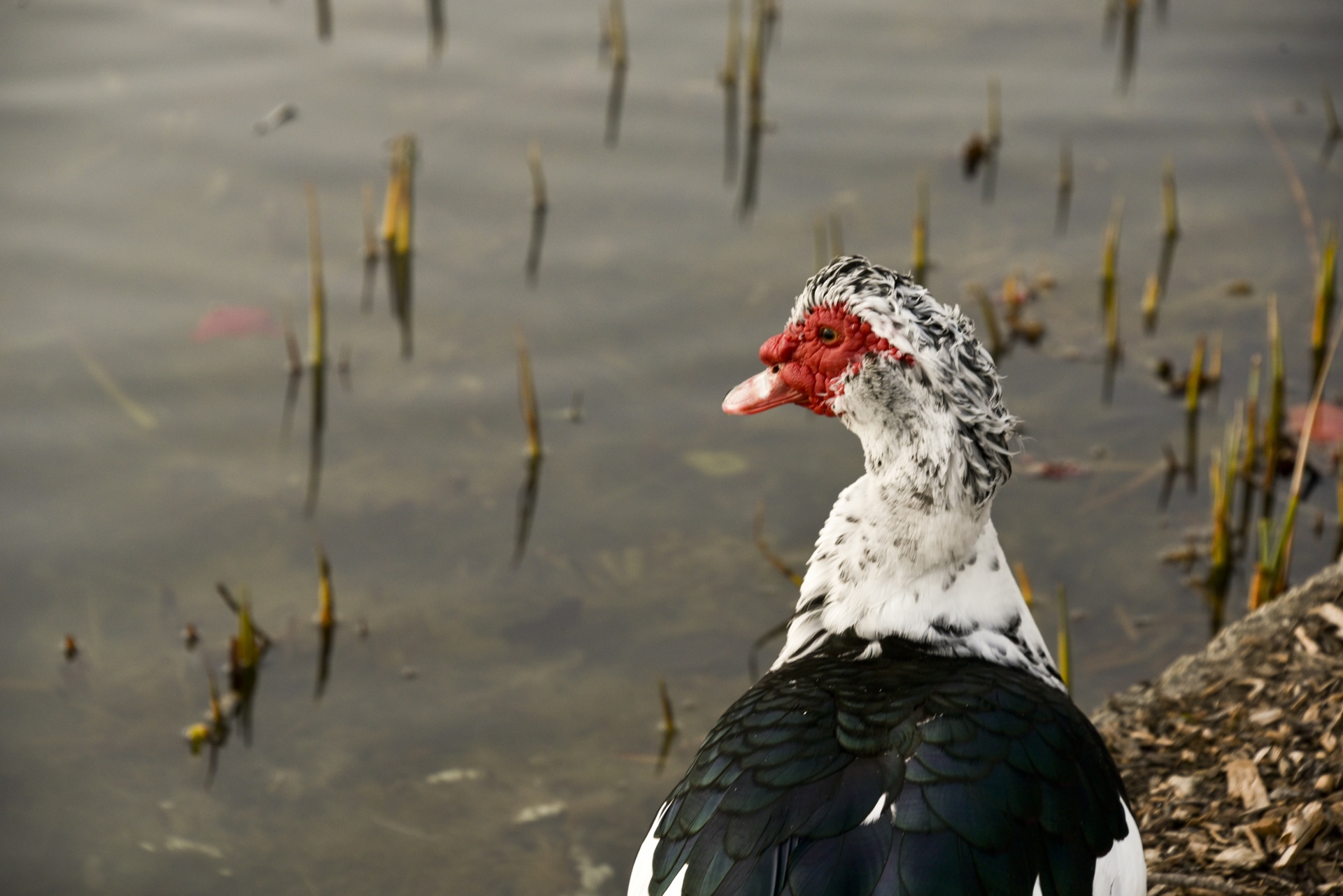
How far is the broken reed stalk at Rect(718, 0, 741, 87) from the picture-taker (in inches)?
266

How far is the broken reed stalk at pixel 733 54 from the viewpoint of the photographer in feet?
22.2

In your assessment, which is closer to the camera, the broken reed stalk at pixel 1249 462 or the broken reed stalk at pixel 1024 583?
the broken reed stalk at pixel 1024 583

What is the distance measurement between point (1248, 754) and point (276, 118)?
507 cm

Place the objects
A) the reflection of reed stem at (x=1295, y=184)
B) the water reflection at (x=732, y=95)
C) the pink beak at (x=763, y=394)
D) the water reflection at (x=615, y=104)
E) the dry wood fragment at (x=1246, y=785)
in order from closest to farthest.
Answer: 1. the pink beak at (x=763, y=394)
2. the dry wood fragment at (x=1246, y=785)
3. the reflection of reed stem at (x=1295, y=184)
4. the water reflection at (x=732, y=95)
5. the water reflection at (x=615, y=104)

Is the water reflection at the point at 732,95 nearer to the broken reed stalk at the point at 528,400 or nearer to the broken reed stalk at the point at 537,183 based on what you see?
the broken reed stalk at the point at 537,183

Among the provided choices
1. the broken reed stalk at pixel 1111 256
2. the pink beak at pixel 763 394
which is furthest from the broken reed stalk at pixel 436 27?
the pink beak at pixel 763 394

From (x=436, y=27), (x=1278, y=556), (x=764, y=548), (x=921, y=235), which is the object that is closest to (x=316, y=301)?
(x=764, y=548)

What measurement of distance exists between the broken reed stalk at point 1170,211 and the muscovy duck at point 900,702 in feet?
11.6

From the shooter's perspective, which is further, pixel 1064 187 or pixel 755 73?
pixel 755 73

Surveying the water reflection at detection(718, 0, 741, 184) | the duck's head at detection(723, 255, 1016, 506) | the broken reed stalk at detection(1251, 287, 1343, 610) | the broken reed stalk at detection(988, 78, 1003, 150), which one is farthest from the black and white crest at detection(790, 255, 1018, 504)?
the broken reed stalk at detection(988, 78, 1003, 150)

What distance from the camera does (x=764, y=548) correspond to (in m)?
4.64

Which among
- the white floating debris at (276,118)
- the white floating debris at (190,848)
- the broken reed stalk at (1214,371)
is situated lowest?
the white floating debris at (190,848)

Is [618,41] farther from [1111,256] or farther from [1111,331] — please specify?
[1111,331]

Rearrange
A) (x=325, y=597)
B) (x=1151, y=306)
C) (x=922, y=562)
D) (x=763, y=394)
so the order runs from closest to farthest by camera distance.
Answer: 1. (x=922, y=562)
2. (x=763, y=394)
3. (x=325, y=597)
4. (x=1151, y=306)
